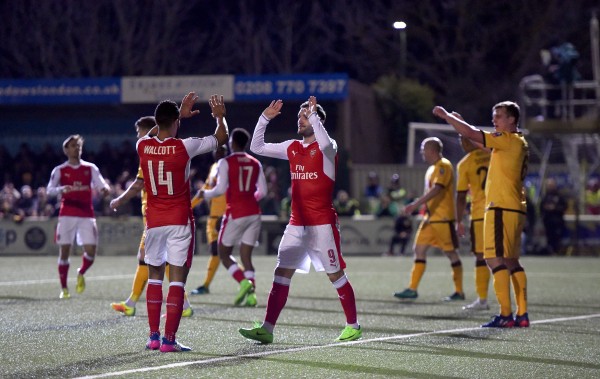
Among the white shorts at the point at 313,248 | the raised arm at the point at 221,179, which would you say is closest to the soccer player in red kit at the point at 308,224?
the white shorts at the point at 313,248

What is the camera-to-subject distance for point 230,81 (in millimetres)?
37125

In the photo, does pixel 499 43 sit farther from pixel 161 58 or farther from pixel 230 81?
pixel 230 81

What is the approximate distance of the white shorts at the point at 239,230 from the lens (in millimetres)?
14266

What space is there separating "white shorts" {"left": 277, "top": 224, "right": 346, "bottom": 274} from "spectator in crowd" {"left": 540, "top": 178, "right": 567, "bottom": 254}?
18491 mm

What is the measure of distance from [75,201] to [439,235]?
5.00 m

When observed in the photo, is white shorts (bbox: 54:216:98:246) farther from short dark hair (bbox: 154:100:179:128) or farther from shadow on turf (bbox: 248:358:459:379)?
shadow on turf (bbox: 248:358:459:379)

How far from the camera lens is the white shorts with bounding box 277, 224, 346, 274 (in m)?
9.83

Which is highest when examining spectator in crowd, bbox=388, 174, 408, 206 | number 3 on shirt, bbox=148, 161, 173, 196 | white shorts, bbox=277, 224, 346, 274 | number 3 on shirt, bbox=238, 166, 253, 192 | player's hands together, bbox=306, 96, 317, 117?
player's hands together, bbox=306, 96, 317, 117

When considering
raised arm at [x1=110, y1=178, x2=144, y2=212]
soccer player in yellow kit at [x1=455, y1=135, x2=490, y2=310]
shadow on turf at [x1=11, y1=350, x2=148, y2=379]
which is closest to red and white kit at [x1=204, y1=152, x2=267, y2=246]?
soccer player in yellow kit at [x1=455, y1=135, x2=490, y2=310]

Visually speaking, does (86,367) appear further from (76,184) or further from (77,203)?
(77,203)

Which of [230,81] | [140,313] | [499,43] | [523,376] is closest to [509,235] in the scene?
[523,376]

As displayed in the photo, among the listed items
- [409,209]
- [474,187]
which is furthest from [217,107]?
[474,187]

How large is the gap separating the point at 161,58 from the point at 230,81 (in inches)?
753

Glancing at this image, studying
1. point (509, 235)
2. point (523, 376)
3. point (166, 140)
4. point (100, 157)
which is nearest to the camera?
point (523, 376)
